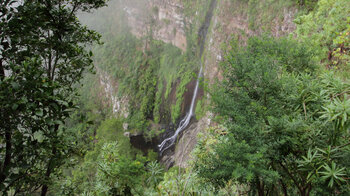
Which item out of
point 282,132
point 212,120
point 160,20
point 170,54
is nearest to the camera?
point 282,132

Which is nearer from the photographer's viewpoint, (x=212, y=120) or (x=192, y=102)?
(x=212, y=120)

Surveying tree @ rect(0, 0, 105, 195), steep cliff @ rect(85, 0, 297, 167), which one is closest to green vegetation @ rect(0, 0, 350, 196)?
tree @ rect(0, 0, 105, 195)

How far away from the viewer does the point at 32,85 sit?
4.91 feet

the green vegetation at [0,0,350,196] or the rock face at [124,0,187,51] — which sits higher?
the rock face at [124,0,187,51]

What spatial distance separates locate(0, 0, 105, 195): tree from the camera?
4.91 feet

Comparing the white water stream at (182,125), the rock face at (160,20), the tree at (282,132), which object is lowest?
the white water stream at (182,125)

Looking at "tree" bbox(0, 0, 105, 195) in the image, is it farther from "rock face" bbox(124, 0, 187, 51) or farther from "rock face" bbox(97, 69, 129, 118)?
"rock face" bbox(97, 69, 129, 118)

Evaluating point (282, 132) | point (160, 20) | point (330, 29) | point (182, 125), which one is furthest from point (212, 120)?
point (160, 20)

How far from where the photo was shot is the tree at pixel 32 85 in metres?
1.50

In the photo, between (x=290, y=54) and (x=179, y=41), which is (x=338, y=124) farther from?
(x=179, y=41)

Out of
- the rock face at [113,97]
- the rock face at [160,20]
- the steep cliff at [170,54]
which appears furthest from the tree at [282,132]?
the rock face at [113,97]

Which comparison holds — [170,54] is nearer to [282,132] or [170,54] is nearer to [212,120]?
[212,120]

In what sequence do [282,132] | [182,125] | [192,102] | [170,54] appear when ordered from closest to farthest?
1. [282,132]
2. [182,125]
3. [192,102]
4. [170,54]

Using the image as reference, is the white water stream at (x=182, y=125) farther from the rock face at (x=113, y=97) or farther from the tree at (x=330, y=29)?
the tree at (x=330, y=29)
